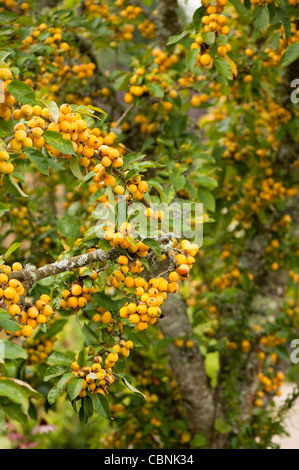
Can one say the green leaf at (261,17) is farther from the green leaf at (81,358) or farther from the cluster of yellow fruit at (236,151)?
the green leaf at (81,358)

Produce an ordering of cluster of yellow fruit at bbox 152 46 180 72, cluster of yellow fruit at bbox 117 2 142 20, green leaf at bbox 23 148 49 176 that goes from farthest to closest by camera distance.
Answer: cluster of yellow fruit at bbox 117 2 142 20
cluster of yellow fruit at bbox 152 46 180 72
green leaf at bbox 23 148 49 176

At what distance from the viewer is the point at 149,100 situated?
7.04 feet

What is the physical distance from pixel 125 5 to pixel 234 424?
2.19 metres

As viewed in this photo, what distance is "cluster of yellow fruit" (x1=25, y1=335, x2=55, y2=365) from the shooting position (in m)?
1.75

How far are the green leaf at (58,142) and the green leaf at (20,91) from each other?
0.33ft

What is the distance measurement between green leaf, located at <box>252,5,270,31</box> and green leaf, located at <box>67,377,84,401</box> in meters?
1.15

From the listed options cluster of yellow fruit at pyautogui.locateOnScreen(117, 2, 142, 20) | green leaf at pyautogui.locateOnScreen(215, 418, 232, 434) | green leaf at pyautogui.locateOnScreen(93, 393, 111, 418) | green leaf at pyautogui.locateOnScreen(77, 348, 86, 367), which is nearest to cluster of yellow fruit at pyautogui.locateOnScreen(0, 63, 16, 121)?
green leaf at pyautogui.locateOnScreen(77, 348, 86, 367)

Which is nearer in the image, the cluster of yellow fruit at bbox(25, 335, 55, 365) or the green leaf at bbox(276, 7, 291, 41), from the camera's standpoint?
the green leaf at bbox(276, 7, 291, 41)

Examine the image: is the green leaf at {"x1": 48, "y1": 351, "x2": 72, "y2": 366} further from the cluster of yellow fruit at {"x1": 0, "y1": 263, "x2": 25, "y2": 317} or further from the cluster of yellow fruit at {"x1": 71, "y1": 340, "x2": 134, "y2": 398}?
the cluster of yellow fruit at {"x1": 0, "y1": 263, "x2": 25, "y2": 317}

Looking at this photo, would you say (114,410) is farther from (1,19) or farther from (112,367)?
(1,19)

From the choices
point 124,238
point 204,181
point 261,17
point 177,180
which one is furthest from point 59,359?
point 261,17

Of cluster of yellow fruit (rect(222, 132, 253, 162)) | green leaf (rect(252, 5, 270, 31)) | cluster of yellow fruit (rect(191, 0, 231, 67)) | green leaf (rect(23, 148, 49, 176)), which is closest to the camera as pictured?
green leaf (rect(23, 148, 49, 176))

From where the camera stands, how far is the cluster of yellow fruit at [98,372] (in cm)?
107
